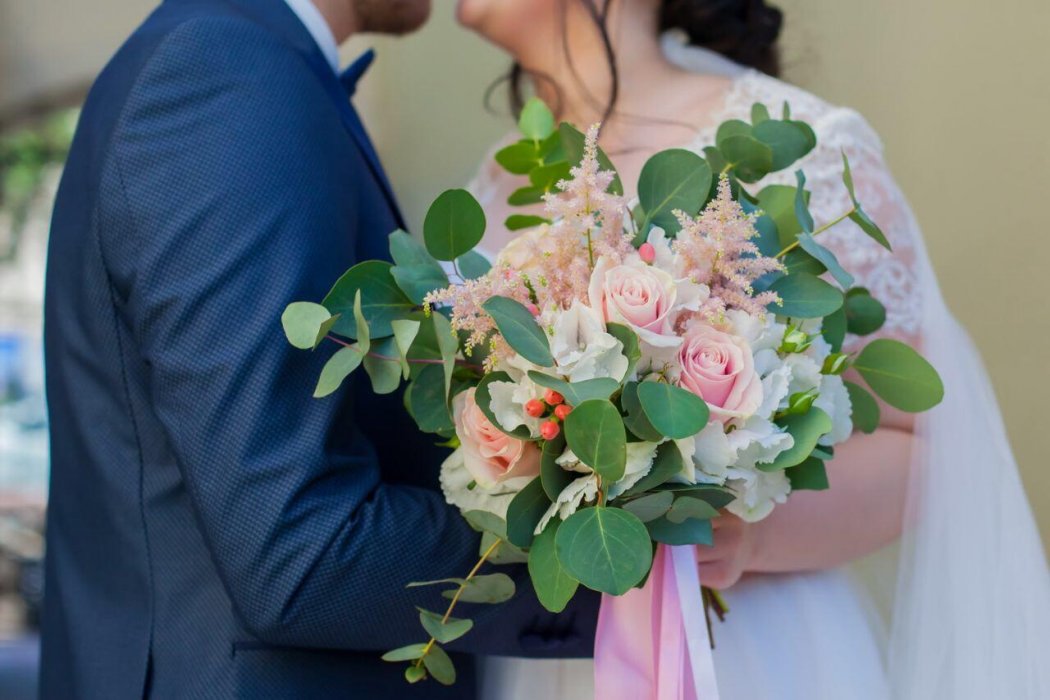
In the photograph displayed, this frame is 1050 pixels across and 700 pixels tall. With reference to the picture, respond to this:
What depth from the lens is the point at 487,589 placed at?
3.76ft

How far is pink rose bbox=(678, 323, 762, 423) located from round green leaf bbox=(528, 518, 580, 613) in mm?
182

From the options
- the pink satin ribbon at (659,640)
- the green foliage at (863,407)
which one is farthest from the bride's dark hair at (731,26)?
the pink satin ribbon at (659,640)

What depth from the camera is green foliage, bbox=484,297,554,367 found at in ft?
3.23

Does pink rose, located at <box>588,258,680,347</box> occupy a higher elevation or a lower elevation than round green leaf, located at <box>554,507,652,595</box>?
higher

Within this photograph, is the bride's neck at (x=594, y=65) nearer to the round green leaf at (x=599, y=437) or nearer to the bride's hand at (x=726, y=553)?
the bride's hand at (x=726, y=553)

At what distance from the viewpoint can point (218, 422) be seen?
114cm

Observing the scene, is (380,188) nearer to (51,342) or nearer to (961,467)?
(51,342)

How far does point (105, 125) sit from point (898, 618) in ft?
3.98

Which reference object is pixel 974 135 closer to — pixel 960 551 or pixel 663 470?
pixel 960 551

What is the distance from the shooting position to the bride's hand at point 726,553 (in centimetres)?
135

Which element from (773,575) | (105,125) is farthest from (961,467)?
(105,125)

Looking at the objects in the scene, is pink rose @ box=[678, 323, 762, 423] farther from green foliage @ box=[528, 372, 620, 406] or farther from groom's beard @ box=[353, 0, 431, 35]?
groom's beard @ box=[353, 0, 431, 35]

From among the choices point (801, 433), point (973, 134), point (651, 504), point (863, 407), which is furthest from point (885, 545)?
point (973, 134)

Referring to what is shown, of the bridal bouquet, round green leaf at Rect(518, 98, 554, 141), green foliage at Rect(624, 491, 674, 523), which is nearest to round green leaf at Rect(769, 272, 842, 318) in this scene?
the bridal bouquet
